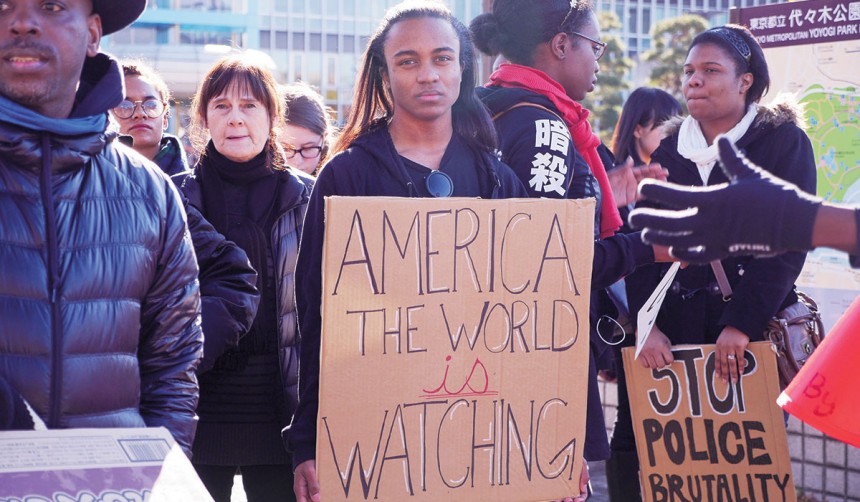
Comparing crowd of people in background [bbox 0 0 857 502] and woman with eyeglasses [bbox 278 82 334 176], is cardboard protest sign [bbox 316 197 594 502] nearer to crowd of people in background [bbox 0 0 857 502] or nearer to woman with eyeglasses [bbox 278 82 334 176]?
crowd of people in background [bbox 0 0 857 502]

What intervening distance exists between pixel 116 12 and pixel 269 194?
122cm

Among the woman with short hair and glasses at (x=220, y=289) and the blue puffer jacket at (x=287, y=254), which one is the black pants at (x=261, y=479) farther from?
the woman with short hair and glasses at (x=220, y=289)

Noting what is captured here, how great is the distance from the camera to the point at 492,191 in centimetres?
314

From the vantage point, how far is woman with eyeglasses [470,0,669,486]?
338 centimetres

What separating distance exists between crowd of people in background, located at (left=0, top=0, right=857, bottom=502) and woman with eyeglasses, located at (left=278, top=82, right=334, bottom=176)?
1 cm

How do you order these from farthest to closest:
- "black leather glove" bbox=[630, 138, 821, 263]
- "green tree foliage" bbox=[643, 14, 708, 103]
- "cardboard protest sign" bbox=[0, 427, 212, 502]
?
"green tree foliage" bbox=[643, 14, 708, 103] → "black leather glove" bbox=[630, 138, 821, 263] → "cardboard protest sign" bbox=[0, 427, 212, 502]

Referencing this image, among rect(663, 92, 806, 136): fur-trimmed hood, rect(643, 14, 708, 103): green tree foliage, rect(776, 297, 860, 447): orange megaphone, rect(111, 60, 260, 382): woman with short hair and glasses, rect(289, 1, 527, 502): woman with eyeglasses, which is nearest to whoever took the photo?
rect(776, 297, 860, 447): orange megaphone

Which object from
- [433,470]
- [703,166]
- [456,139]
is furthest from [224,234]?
[703,166]

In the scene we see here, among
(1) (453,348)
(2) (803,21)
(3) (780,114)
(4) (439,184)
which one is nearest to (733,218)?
(1) (453,348)

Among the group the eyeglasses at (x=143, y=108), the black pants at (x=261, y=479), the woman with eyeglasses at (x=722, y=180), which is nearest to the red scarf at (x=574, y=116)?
the woman with eyeglasses at (x=722, y=180)

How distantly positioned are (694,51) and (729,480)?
1.64 metres

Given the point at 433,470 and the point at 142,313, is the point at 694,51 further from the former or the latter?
the point at 142,313

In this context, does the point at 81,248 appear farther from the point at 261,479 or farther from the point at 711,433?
the point at 711,433

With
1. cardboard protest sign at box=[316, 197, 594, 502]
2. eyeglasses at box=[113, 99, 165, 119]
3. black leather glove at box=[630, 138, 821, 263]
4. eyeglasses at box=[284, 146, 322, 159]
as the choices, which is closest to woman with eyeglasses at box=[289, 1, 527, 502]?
cardboard protest sign at box=[316, 197, 594, 502]
